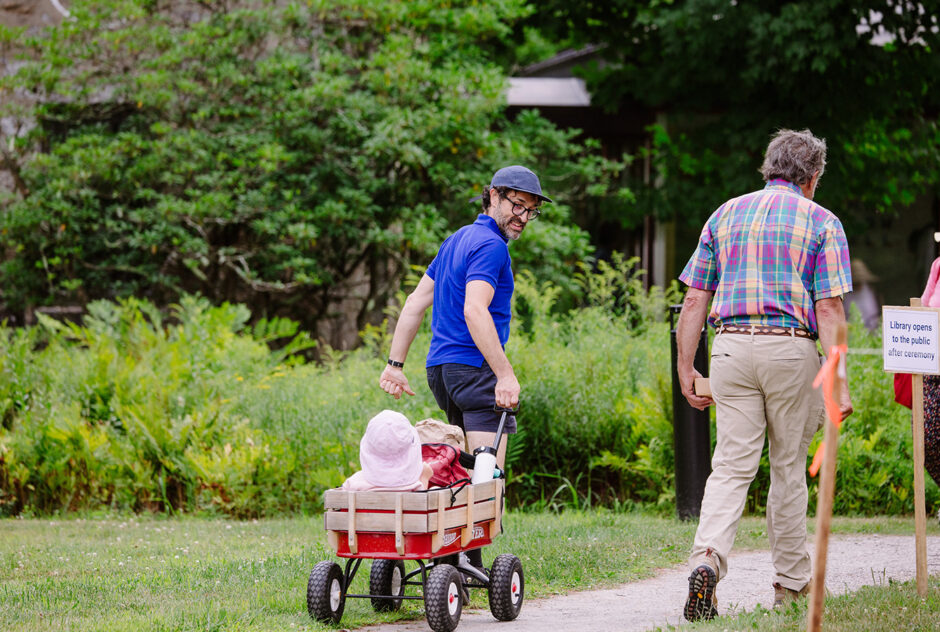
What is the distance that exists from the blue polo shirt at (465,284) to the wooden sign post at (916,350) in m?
1.90

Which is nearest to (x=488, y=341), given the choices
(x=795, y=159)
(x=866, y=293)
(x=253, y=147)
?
(x=795, y=159)

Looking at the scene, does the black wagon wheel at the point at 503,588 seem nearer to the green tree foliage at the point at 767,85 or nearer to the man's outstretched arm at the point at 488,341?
the man's outstretched arm at the point at 488,341

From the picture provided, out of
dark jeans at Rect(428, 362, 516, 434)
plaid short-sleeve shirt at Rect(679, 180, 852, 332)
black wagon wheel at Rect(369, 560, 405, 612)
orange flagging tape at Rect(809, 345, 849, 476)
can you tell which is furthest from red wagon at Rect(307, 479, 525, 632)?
orange flagging tape at Rect(809, 345, 849, 476)

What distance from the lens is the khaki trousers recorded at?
482 centimetres

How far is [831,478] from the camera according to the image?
3162mm

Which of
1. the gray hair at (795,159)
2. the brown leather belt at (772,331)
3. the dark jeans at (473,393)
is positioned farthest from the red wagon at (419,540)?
the gray hair at (795,159)

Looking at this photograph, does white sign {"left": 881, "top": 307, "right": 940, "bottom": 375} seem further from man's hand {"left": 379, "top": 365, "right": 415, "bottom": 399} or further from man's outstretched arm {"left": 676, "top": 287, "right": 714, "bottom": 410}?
man's hand {"left": 379, "top": 365, "right": 415, "bottom": 399}

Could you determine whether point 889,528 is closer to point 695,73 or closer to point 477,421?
point 477,421

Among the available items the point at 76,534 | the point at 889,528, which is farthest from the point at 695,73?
the point at 76,534

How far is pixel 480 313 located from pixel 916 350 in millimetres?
2199

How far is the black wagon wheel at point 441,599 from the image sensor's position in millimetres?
4625

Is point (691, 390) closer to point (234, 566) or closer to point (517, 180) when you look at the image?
point (517, 180)

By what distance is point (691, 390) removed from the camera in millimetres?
5332

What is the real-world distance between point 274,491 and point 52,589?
10.7 ft
